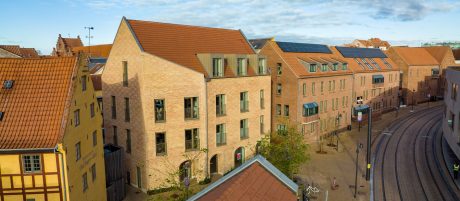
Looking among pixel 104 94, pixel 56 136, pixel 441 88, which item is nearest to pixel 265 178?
pixel 56 136

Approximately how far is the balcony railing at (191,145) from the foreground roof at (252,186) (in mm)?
14279

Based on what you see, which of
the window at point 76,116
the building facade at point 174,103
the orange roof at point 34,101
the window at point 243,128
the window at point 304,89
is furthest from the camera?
the window at point 304,89

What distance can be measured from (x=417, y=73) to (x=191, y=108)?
226ft

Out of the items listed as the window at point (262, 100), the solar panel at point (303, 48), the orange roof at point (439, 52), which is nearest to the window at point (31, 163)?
the window at point (262, 100)

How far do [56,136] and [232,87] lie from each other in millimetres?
19172

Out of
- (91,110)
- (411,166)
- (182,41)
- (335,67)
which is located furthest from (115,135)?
(335,67)

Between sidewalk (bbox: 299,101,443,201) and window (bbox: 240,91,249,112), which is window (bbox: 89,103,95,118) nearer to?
window (bbox: 240,91,249,112)

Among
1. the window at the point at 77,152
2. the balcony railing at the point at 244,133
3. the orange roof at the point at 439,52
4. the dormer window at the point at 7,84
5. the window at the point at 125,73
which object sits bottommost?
the balcony railing at the point at 244,133

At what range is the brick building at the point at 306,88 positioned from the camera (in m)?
46.5

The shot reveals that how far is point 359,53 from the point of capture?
67375mm

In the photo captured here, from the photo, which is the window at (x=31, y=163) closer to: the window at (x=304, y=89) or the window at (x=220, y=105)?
the window at (x=220, y=105)

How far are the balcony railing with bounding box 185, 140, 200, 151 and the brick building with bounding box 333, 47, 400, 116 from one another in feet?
121

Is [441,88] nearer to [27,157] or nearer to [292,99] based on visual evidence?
[292,99]

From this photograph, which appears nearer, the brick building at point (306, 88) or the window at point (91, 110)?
the window at point (91, 110)
